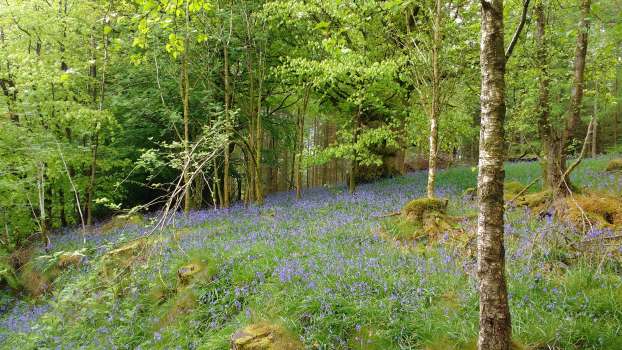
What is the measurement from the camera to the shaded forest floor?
462cm

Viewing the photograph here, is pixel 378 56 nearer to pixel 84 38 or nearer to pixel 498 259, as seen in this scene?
pixel 84 38

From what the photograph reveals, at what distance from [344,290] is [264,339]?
1368 mm

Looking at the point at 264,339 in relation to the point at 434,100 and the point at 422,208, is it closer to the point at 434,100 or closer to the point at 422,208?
the point at 422,208

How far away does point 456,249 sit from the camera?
6.76m

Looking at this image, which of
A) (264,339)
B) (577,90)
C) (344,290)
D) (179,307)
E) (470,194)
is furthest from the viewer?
(470,194)

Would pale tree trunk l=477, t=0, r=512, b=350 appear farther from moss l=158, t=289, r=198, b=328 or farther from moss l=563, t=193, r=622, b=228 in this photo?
moss l=158, t=289, r=198, b=328

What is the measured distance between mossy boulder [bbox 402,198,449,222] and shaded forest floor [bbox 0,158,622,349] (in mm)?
362

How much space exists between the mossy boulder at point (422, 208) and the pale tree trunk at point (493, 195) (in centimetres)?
519

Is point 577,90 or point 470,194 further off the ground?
point 577,90

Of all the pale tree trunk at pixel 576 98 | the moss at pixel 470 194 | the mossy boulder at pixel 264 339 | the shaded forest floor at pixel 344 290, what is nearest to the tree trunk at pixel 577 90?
the pale tree trunk at pixel 576 98

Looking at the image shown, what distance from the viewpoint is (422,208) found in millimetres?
8555

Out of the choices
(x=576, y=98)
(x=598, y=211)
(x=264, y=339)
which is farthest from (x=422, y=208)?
(x=264, y=339)

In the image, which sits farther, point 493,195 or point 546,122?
point 546,122

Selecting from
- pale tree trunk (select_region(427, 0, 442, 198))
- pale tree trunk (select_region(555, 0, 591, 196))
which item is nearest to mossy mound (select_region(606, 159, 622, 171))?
pale tree trunk (select_region(555, 0, 591, 196))
